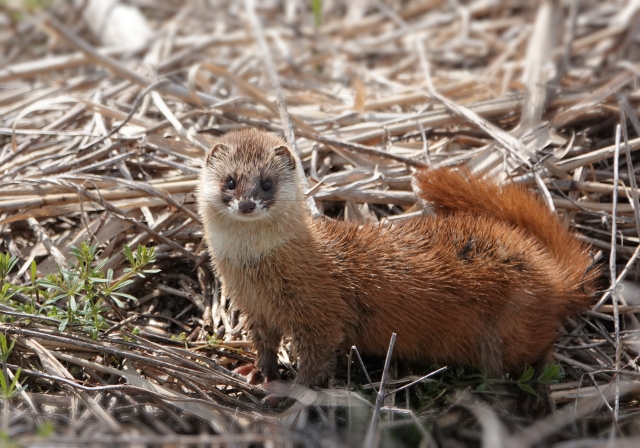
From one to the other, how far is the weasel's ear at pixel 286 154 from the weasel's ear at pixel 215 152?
0.31 m

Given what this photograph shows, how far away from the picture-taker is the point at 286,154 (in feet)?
14.6

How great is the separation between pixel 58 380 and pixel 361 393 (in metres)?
1.61

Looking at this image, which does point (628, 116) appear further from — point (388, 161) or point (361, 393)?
point (361, 393)

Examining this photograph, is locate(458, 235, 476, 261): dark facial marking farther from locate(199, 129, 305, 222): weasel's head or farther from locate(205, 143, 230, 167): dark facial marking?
locate(205, 143, 230, 167): dark facial marking

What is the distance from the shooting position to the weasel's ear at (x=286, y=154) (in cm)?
441

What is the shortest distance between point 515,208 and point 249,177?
1669 mm

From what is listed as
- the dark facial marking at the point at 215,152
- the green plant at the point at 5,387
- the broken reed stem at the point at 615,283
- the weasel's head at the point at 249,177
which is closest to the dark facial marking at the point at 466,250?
the broken reed stem at the point at 615,283

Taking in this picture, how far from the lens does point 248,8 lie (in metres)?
7.07

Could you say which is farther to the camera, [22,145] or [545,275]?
[22,145]

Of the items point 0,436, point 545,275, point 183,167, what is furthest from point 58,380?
point 545,275

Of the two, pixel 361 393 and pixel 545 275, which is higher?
pixel 545 275

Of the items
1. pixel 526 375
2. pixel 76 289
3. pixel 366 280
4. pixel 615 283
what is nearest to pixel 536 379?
pixel 526 375

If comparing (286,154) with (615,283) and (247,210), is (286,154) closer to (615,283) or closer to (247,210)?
(247,210)

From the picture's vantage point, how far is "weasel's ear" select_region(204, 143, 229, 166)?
Answer: 438 cm
